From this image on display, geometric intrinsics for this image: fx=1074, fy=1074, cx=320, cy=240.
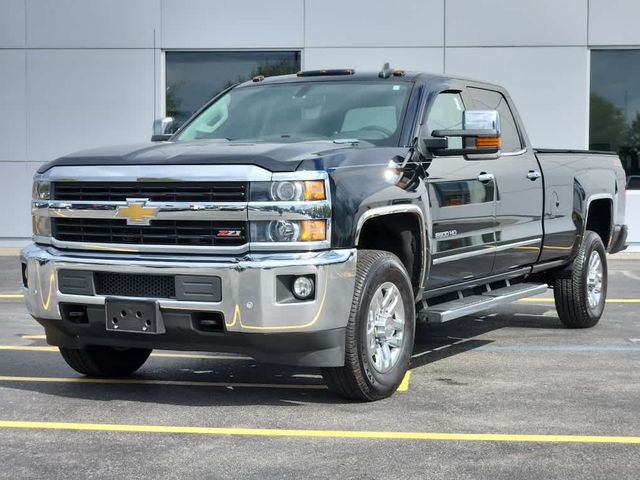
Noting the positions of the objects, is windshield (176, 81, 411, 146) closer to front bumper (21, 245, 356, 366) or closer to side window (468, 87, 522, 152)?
side window (468, 87, 522, 152)

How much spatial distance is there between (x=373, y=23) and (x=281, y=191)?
1324 centimetres

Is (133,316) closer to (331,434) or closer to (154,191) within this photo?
(154,191)

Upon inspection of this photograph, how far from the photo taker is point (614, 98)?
60.6 ft

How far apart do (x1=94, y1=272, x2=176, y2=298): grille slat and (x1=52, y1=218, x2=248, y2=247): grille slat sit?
0.19 meters

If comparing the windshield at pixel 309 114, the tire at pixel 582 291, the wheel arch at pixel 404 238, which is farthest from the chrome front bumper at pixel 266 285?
the tire at pixel 582 291

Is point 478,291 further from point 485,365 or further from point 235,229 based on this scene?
point 235,229

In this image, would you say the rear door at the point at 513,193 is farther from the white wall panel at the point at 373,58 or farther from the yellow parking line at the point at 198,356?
the white wall panel at the point at 373,58

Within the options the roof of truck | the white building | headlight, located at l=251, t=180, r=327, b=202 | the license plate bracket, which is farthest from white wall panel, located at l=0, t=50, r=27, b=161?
headlight, located at l=251, t=180, r=327, b=202

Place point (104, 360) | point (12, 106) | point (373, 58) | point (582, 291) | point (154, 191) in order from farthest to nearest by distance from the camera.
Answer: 1. point (12, 106)
2. point (373, 58)
3. point (582, 291)
4. point (104, 360)
5. point (154, 191)

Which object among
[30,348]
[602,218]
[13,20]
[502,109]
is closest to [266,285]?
[30,348]

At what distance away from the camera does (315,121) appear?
23.4 ft

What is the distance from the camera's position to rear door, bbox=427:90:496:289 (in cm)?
694

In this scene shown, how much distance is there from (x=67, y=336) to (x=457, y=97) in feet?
10.8

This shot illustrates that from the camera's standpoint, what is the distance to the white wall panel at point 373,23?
18281mm
